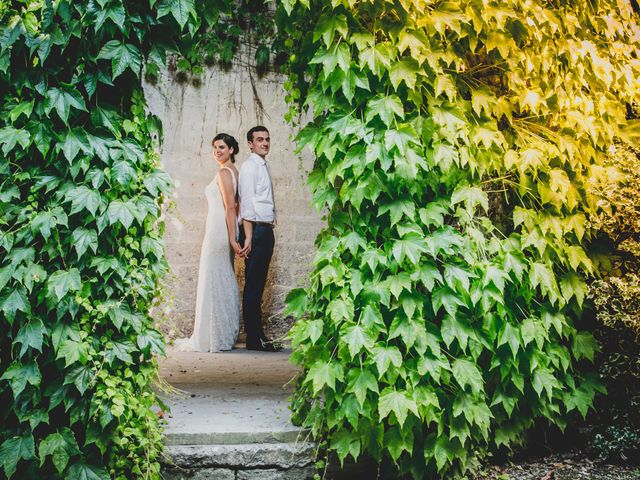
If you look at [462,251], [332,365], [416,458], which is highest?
[462,251]

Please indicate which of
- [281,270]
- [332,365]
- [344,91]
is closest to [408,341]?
[332,365]

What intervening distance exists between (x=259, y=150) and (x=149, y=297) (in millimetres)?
2905

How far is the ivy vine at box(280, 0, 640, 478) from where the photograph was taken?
10.9ft

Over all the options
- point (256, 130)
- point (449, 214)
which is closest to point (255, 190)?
point (256, 130)

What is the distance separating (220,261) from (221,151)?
113cm

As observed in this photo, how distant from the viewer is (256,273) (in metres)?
6.18

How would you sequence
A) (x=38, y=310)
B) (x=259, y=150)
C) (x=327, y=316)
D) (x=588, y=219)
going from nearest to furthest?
(x=38, y=310) < (x=327, y=316) < (x=588, y=219) < (x=259, y=150)

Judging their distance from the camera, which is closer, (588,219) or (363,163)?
(363,163)

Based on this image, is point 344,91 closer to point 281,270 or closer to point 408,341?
point 408,341

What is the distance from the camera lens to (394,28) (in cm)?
335

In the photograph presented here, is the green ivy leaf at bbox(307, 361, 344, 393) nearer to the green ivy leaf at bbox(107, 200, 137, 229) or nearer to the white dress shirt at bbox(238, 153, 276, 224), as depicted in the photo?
the green ivy leaf at bbox(107, 200, 137, 229)

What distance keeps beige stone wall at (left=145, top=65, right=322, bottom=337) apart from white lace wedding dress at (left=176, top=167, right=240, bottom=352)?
57cm

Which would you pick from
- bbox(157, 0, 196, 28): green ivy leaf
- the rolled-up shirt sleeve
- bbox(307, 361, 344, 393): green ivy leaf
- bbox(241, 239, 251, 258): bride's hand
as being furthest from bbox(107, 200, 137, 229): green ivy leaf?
bbox(241, 239, 251, 258): bride's hand

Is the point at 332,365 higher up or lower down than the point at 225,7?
lower down
